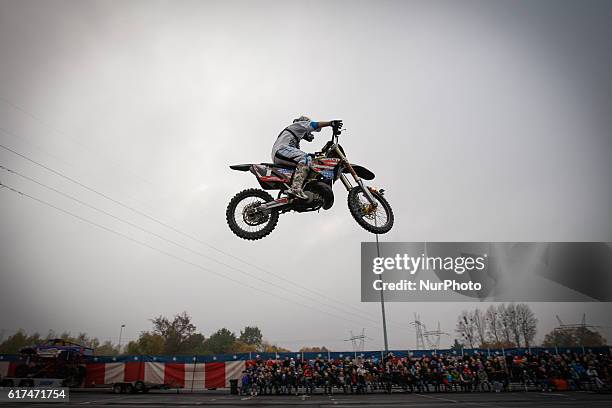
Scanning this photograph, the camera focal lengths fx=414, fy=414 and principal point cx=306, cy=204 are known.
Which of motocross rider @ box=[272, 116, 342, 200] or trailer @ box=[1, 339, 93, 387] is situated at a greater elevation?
motocross rider @ box=[272, 116, 342, 200]

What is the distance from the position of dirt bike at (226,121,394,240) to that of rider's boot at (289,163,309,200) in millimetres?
88

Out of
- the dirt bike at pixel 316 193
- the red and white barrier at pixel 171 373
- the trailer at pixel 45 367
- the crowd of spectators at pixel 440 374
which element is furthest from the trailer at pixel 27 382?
the dirt bike at pixel 316 193

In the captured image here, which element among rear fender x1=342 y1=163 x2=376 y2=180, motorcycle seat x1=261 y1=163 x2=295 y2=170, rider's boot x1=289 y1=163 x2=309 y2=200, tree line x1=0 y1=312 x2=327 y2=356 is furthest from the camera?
tree line x1=0 y1=312 x2=327 y2=356

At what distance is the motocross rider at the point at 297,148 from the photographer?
7.30 m

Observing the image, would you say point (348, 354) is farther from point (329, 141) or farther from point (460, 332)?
point (460, 332)

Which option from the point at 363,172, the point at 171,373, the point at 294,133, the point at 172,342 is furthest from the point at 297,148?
the point at 172,342

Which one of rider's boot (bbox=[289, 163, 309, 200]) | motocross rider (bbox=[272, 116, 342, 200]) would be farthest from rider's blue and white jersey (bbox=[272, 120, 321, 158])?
rider's boot (bbox=[289, 163, 309, 200])

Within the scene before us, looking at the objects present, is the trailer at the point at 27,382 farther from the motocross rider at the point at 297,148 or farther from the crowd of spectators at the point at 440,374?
the motocross rider at the point at 297,148

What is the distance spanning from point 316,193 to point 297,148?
93 cm

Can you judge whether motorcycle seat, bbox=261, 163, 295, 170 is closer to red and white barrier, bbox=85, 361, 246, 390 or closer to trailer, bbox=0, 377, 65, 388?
red and white barrier, bbox=85, 361, 246, 390

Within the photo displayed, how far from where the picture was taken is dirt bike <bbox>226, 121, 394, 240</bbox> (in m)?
7.46

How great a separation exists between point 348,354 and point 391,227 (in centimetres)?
2591

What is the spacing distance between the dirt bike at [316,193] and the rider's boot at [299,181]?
9cm

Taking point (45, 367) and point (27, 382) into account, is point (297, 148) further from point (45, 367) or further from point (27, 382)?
point (27, 382)
